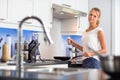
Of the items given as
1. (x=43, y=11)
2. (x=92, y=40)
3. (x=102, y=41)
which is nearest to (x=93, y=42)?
(x=92, y=40)

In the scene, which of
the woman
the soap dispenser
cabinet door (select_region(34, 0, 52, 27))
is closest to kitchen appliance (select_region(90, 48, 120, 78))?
the woman

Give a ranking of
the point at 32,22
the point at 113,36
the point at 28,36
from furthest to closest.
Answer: the point at 113,36 → the point at 28,36 → the point at 32,22

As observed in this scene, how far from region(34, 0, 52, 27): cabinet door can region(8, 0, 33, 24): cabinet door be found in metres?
0.16

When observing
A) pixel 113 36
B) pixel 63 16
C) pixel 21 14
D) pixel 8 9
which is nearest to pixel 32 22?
pixel 21 14

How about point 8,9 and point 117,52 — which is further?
point 117,52

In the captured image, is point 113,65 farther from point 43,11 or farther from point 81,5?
point 81,5

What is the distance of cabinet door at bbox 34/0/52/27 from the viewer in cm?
401

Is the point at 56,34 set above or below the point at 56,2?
below

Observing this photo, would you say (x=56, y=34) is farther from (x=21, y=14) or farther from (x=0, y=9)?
(x=0, y=9)

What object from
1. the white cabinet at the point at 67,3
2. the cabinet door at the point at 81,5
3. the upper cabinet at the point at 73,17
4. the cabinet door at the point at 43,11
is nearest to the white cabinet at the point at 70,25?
the upper cabinet at the point at 73,17

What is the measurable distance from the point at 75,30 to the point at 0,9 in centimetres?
203

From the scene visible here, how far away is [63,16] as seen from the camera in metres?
5.06

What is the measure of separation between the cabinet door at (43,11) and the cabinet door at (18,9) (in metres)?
0.16

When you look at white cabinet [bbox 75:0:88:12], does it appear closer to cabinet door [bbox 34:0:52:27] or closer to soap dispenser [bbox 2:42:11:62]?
cabinet door [bbox 34:0:52:27]
